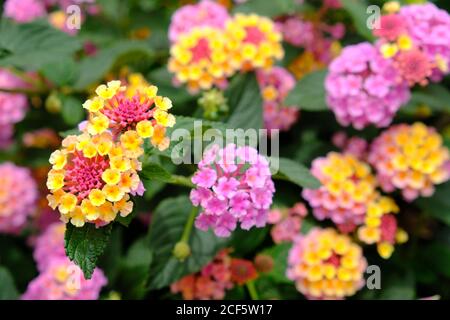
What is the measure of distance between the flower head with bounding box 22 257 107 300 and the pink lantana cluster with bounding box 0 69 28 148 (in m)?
0.49

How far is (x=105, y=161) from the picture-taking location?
1.01 meters

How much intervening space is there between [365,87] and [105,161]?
2.14 feet

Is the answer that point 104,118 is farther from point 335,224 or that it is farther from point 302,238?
point 335,224

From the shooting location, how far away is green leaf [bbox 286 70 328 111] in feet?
4.91

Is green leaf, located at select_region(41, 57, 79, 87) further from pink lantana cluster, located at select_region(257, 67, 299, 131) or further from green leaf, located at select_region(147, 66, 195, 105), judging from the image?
pink lantana cluster, located at select_region(257, 67, 299, 131)

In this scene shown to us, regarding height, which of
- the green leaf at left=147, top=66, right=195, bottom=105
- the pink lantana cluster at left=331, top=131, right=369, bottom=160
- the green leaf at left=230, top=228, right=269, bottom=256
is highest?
the green leaf at left=147, top=66, right=195, bottom=105

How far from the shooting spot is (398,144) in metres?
1.46

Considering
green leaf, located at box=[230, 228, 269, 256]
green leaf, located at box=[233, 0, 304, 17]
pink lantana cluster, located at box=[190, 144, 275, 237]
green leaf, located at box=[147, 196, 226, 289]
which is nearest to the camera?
pink lantana cluster, located at box=[190, 144, 275, 237]

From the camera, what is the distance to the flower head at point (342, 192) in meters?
1.41

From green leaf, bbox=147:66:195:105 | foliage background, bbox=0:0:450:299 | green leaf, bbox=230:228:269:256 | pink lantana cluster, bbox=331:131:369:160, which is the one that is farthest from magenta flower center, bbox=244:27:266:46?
green leaf, bbox=230:228:269:256

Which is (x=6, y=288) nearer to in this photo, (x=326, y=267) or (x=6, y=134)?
(x=6, y=134)

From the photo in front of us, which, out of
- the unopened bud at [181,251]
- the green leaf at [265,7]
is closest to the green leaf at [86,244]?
the unopened bud at [181,251]

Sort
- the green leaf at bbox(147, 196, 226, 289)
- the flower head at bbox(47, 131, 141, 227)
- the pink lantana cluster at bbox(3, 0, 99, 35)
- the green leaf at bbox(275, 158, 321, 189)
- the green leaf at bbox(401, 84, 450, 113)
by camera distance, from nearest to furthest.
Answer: the flower head at bbox(47, 131, 141, 227) < the green leaf at bbox(275, 158, 321, 189) < the green leaf at bbox(147, 196, 226, 289) < the green leaf at bbox(401, 84, 450, 113) < the pink lantana cluster at bbox(3, 0, 99, 35)

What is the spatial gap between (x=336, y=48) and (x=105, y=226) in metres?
0.98
